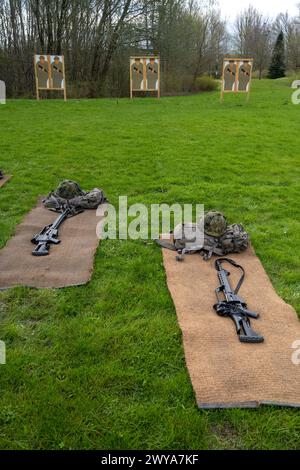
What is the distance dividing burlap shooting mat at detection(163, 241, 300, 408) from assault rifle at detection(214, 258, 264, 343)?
0.16 ft

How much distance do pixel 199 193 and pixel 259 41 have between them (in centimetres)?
3895

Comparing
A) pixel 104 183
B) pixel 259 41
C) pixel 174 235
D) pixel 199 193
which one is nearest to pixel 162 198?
pixel 199 193

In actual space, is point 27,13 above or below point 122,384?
above

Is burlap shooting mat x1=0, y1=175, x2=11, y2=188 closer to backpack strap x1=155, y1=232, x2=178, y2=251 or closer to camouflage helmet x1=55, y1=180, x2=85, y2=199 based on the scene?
camouflage helmet x1=55, y1=180, x2=85, y2=199

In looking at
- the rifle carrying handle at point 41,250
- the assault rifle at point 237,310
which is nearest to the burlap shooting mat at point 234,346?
the assault rifle at point 237,310

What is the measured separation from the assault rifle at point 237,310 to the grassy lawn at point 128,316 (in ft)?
1.53

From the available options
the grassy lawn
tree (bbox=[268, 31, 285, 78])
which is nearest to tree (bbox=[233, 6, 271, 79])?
tree (bbox=[268, 31, 285, 78])

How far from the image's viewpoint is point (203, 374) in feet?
8.86

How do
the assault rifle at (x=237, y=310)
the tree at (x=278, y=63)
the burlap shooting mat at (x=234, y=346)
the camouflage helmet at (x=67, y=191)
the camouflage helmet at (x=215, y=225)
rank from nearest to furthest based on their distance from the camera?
the burlap shooting mat at (x=234, y=346) < the assault rifle at (x=237, y=310) < the camouflage helmet at (x=215, y=225) < the camouflage helmet at (x=67, y=191) < the tree at (x=278, y=63)

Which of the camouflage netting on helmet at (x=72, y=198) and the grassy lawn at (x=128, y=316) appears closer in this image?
the grassy lawn at (x=128, y=316)

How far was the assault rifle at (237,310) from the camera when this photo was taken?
10.0 ft

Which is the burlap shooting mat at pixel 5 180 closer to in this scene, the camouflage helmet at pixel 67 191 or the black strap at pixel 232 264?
the camouflage helmet at pixel 67 191

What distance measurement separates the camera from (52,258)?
4242mm
